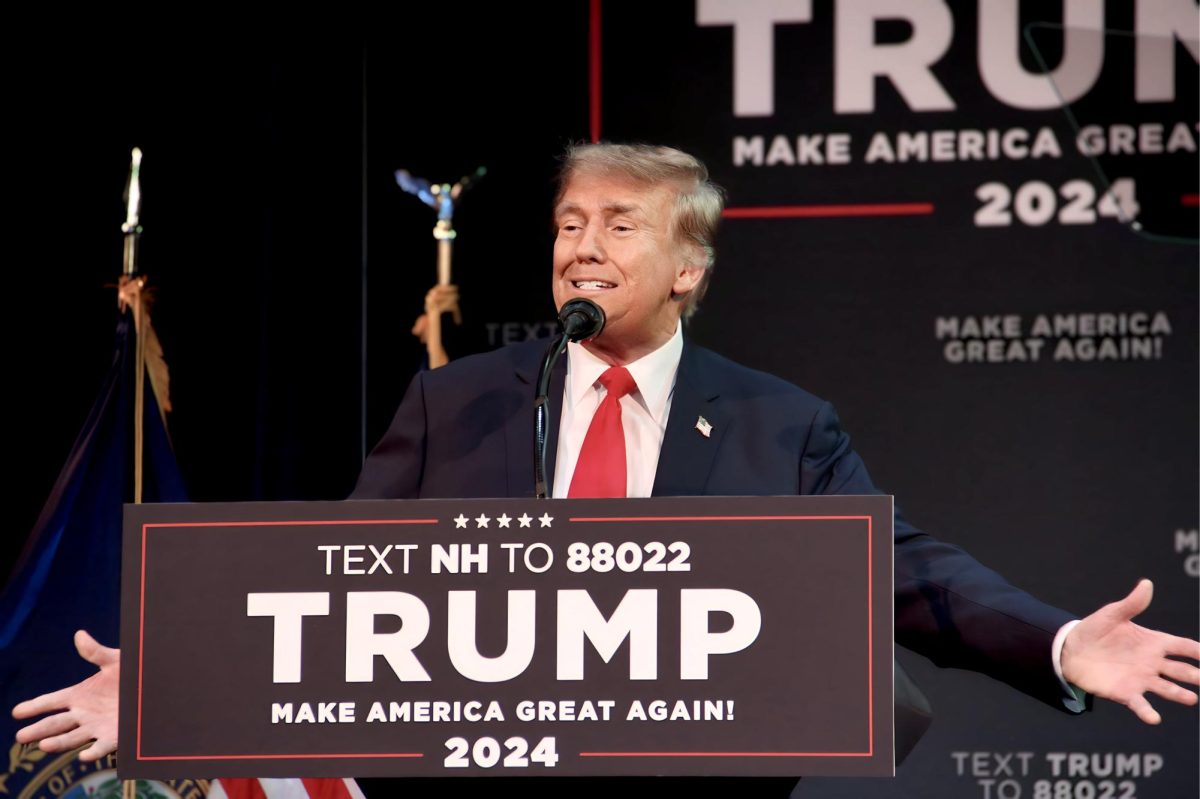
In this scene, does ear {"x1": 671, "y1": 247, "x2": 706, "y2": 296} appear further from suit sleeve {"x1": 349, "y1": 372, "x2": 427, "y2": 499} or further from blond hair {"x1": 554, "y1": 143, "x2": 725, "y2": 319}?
suit sleeve {"x1": 349, "y1": 372, "x2": 427, "y2": 499}

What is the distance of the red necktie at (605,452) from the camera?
242 cm

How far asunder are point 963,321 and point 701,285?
1.50 m

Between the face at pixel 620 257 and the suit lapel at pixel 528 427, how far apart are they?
0.35 ft

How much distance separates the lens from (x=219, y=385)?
4.27 meters

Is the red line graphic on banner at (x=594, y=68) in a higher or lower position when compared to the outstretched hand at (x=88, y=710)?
higher

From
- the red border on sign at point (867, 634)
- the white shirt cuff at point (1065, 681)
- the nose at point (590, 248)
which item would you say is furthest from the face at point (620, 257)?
the white shirt cuff at point (1065, 681)

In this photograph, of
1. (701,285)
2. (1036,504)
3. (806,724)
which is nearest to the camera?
(806,724)

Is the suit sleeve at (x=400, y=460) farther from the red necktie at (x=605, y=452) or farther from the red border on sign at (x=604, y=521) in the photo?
the red border on sign at (x=604, y=521)

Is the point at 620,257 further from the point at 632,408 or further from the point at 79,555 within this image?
the point at 79,555

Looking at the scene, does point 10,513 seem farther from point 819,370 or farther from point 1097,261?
point 1097,261

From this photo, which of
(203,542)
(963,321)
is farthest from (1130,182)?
(203,542)

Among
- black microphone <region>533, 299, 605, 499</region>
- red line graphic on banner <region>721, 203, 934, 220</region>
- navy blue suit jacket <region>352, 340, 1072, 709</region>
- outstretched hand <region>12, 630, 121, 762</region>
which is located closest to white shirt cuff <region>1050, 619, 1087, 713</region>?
navy blue suit jacket <region>352, 340, 1072, 709</region>

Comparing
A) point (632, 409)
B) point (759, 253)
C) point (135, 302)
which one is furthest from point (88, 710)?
point (759, 253)

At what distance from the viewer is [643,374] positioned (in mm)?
2658
